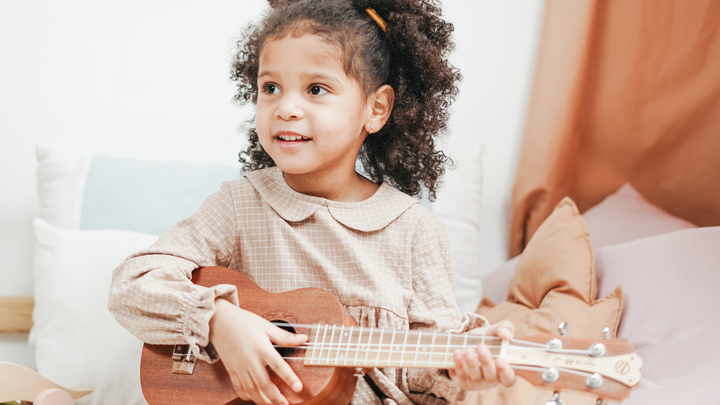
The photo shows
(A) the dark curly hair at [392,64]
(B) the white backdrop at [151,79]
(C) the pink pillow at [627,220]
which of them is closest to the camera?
(A) the dark curly hair at [392,64]

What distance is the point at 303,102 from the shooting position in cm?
92

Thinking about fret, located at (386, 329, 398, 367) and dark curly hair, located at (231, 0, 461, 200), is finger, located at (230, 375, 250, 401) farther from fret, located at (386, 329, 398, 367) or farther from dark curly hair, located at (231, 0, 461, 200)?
dark curly hair, located at (231, 0, 461, 200)

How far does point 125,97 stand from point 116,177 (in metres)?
0.34

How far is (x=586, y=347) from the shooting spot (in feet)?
2.19

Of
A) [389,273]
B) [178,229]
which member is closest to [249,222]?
[178,229]

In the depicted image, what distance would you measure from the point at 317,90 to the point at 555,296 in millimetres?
680

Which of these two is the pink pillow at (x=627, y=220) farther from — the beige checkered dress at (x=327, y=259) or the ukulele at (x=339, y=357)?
the ukulele at (x=339, y=357)

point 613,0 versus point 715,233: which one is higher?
point 613,0

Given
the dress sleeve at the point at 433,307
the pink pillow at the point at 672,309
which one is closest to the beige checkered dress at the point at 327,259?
the dress sleeve at the point at 433,307

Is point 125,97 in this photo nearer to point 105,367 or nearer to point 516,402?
point 105,367

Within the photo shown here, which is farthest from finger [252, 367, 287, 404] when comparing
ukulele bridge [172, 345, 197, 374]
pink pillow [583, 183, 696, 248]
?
pink pillow [583, 183, 696, 248]

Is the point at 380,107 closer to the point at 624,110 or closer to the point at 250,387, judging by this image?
the point at 250,387

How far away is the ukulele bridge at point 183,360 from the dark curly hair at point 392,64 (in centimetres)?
45

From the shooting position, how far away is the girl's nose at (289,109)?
90 centimetres
